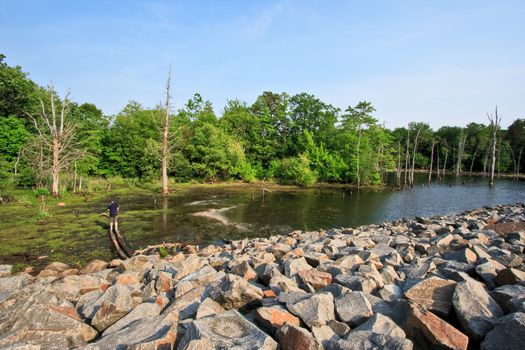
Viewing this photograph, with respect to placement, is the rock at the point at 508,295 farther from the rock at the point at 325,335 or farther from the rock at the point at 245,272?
the rock at the point at 245,272

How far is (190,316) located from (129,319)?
3.14ft

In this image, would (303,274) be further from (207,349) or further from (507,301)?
(507,301)

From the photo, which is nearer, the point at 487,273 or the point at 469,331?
the point at 469,331

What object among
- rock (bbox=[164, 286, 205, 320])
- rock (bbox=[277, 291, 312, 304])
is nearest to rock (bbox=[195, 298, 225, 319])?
rock (bbox=[164, 286, 205, 320])

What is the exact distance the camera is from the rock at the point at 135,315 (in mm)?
4133

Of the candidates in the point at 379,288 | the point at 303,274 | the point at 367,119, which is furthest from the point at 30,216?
the point at 367,119

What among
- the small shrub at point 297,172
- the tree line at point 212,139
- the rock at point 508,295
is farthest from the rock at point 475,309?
the small shrub at point 297,172

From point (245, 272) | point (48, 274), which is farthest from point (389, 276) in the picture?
point (48, 274)

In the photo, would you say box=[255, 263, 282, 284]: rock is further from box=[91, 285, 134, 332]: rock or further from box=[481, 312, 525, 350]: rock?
box=[481, 312, 525, 350]: rock

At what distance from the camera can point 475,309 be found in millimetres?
3385

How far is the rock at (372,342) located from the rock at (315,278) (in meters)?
1.69

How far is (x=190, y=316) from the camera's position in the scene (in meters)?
4.18

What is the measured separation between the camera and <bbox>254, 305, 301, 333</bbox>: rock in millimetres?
3436

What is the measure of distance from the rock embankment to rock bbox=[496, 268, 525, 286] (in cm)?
2
